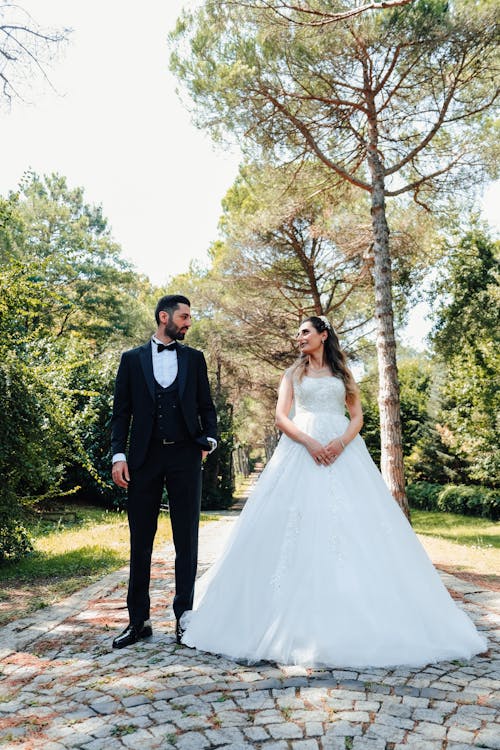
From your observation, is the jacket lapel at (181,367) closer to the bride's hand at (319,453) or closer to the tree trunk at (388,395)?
the bride's hand at (319,453)

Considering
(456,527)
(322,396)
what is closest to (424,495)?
(456,527)

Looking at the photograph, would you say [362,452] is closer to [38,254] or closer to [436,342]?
[436,342]

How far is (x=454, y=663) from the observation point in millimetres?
3283

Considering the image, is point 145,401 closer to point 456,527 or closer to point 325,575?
point 325,575

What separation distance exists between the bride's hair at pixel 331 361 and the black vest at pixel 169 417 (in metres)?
0.95

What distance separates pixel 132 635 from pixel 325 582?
4.16 ft

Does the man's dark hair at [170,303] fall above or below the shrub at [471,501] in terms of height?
above

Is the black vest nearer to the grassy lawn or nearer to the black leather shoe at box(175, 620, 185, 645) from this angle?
the black leather shoe at box(175, 620, 185, 645)

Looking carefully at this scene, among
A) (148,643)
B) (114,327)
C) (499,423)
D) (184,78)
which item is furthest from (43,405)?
(114,327)

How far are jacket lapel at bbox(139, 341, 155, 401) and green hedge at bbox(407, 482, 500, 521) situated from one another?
18.8 m

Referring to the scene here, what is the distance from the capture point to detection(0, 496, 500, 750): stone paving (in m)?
2.35

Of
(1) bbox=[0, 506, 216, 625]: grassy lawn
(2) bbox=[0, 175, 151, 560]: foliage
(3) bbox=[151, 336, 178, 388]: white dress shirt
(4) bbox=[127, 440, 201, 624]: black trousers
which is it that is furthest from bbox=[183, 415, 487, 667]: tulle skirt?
(2) bbox=[0, 175, 151, 560]: foliage

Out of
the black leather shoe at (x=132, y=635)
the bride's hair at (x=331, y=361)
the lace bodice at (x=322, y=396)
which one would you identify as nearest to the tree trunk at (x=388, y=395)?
the bride's hair at (x=331, y=361)

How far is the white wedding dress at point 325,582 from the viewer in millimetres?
3229
